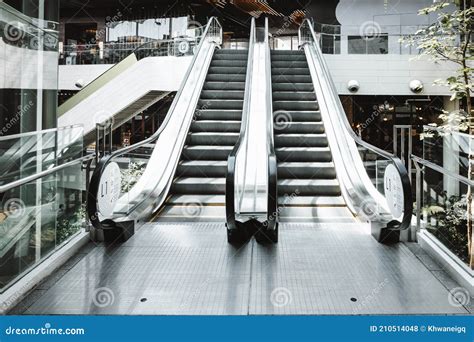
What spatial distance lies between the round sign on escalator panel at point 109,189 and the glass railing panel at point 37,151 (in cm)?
36

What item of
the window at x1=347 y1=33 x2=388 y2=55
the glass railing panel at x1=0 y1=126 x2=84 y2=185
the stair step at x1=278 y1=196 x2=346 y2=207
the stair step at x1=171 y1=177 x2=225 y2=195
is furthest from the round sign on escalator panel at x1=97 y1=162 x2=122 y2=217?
the window at x1=347 y1=33 x2=388 y2=55

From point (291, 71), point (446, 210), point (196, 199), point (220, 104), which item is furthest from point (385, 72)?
point (446, 210)

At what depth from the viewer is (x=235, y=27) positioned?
70.7 feet

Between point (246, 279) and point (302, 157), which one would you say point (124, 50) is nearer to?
point (302, 157)

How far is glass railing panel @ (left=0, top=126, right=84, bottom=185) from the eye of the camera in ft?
11.5

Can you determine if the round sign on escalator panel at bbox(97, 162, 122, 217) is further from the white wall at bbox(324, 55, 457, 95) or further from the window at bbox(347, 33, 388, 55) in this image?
the window at bbox(347, 33, 388, 55)

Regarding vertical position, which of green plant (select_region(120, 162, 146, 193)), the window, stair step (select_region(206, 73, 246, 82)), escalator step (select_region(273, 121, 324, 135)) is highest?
the window

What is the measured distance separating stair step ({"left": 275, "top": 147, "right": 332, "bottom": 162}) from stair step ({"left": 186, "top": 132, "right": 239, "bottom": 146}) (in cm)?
78

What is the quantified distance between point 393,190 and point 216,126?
145 inches

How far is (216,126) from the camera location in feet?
23.7

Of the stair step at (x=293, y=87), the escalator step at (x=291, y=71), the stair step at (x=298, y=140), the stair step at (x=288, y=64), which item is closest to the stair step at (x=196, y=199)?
the stair step at (x=298, y=140)
